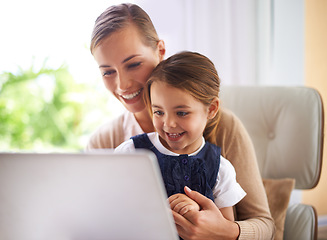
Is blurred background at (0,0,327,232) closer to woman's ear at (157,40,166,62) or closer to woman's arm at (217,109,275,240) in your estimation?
woman's ear at (157,40,166,62)

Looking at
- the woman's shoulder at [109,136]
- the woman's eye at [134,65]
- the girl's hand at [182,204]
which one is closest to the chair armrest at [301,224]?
the girl's hand at [182,204]

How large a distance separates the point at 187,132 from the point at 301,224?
60 cm

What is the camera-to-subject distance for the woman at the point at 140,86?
38.3 inches

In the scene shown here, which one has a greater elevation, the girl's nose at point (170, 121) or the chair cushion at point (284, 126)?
the girl's nose at point (170, 121)

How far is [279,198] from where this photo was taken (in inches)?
49.0

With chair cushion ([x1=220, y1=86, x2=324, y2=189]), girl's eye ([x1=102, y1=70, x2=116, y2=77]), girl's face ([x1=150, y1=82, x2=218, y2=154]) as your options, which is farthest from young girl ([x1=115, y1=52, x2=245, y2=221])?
chair cushion ([x1=220, y1=86, x2=324, y2=189])

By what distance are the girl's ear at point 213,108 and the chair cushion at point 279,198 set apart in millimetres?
440

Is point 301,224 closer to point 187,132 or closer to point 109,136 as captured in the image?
point 187,132

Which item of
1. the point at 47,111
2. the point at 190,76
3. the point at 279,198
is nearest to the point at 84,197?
the point at 190,76

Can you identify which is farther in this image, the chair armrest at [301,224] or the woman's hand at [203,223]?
the chair armrest at [301,224]

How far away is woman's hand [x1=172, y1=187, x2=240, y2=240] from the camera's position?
85 centimetres

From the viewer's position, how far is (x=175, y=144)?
37.0 inches

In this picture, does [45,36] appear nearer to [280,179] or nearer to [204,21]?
[204,21]

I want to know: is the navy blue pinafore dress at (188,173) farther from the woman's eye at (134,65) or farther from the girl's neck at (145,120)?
the woman's eye at (134,65)
